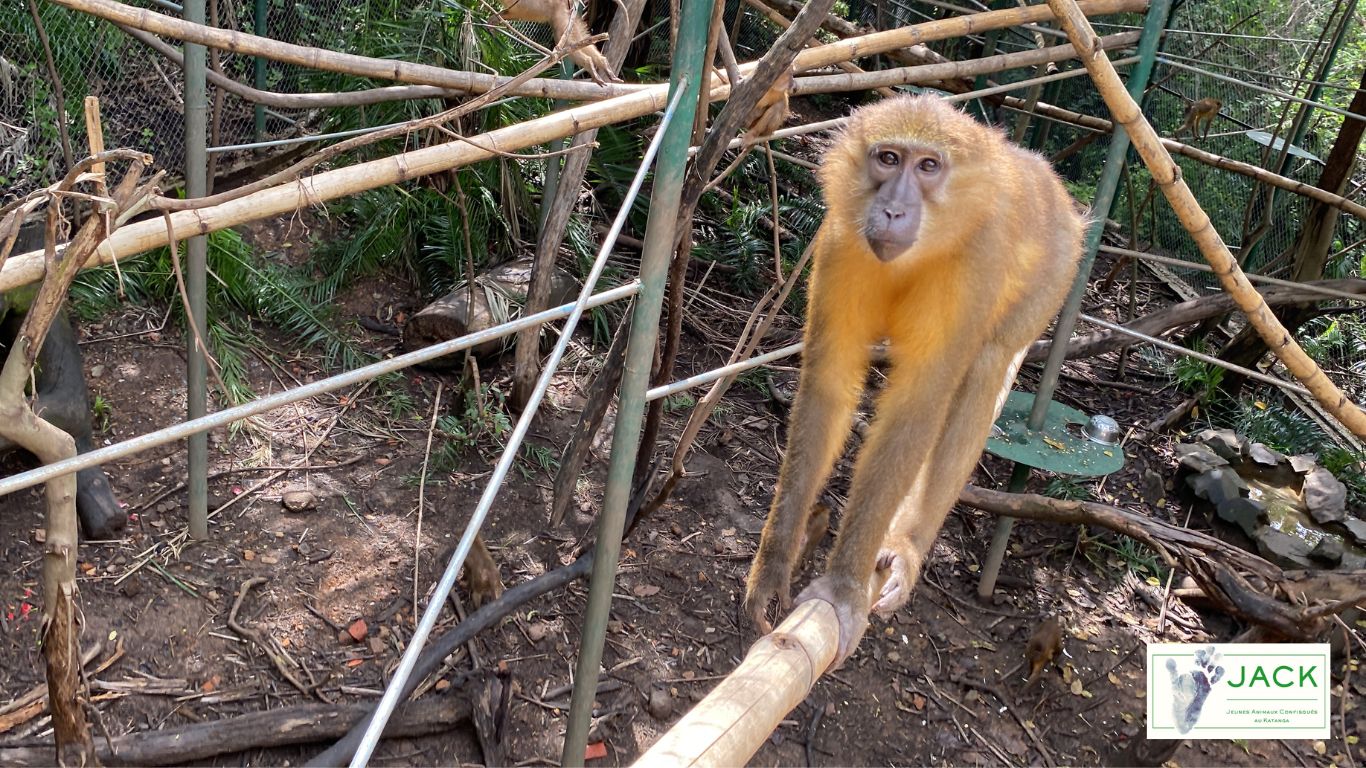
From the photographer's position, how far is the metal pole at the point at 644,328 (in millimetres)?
2350

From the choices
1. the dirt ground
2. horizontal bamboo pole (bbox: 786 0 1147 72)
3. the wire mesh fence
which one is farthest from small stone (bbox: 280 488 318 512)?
horizontal bamboo pole (bbox: 786 0 1147 72)

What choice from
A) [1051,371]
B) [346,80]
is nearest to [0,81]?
[346,80]

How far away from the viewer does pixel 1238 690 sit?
3207 mm

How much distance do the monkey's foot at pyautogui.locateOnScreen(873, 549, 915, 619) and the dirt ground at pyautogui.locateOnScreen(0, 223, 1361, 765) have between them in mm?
1810

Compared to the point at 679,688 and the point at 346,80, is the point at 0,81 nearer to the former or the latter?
the point at 346,80

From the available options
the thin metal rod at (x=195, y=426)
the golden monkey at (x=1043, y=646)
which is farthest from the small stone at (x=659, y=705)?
the thin metal rod at (x=195, y=426)

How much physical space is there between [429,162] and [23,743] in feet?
8.77

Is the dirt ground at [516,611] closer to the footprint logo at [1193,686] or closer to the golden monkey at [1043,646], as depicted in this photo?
the golden monkey at [1043,646]

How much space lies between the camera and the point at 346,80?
650cm

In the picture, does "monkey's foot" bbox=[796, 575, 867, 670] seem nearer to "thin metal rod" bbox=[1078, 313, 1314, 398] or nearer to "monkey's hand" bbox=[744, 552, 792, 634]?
"monkey's hand" bbox=[744, 552, 792, 634]

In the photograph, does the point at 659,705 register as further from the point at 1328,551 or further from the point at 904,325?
the point at 1328,551

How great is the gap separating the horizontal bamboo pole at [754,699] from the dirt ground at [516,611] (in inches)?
88.4

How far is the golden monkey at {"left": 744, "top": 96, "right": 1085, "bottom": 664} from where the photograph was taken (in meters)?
3.03

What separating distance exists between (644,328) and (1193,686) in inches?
85.7
